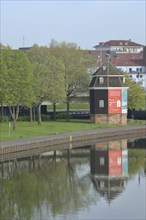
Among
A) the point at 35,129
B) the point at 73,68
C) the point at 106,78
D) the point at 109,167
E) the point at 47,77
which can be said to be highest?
the point at 73,68

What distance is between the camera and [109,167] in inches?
2130

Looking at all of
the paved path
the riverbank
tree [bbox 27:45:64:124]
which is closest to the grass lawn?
the paved path

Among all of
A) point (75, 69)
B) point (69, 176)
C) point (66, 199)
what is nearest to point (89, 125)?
point (75, 69)

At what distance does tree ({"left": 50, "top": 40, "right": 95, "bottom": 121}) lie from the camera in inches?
3624

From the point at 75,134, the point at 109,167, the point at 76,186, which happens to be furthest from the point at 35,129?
the point at 76,186

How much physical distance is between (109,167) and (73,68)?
39773mm

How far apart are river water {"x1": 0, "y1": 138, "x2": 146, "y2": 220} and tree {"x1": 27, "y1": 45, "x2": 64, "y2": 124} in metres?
20.8

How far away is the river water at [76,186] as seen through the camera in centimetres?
3644

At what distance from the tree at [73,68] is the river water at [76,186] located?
1121 inches

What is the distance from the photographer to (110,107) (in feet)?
288

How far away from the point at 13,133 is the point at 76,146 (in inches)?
283

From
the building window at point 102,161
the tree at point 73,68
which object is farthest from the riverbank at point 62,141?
the tree at point 73,68

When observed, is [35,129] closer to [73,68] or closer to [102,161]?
[102,161]

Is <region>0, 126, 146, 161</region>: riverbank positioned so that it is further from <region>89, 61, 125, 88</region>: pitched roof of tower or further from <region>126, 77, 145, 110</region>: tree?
<region>126, 77, 145, 110</region>: tree
